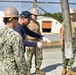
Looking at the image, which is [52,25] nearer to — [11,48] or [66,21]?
[66,21]

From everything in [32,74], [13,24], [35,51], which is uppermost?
[13,24]

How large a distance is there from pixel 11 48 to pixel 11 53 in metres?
0.07

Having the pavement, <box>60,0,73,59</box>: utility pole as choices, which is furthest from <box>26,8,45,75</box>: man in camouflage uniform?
<box>60,0,73,59</box>: utility pole

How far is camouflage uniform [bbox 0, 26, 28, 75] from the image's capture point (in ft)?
12.5

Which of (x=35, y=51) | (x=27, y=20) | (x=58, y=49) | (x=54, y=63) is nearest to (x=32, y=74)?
(x=35, y=51)

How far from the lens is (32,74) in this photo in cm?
762

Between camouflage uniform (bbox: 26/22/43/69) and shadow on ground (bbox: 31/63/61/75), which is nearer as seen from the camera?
camouflage uniform (bbox: 26/22/43/69)

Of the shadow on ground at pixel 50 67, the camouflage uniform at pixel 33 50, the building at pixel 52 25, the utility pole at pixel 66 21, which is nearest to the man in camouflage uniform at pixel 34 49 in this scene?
the camouflage uniform at pixel 33 50

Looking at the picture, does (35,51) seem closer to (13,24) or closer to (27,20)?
(27,20)

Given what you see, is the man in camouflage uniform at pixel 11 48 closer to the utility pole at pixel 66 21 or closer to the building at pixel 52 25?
the utility pole at pixel 66 21

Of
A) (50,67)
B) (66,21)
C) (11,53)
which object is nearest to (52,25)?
(50,67)

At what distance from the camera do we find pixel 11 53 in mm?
3887

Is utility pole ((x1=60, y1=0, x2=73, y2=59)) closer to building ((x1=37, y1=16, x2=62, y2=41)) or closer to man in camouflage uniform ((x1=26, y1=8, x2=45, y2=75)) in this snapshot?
man in camouflage uniform ((x1=26, y1=8, x2=45, y2=75))

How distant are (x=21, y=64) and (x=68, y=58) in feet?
11.2
